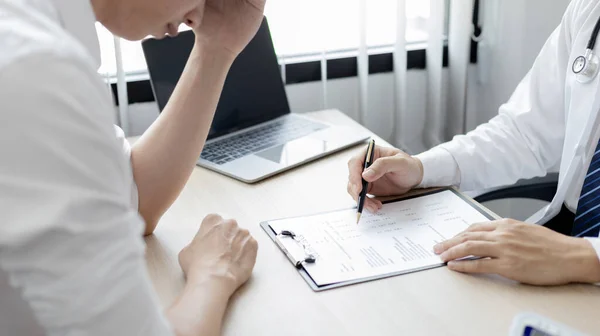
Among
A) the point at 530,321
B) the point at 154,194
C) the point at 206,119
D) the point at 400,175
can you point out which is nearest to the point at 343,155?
the point at 400,175

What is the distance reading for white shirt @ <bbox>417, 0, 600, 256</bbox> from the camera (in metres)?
1.27

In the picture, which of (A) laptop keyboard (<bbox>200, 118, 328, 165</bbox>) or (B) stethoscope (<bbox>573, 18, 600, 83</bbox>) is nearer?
(B) stethoscope (<bbox>573, 18, 600, 83</bbox>)

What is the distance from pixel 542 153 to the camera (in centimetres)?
139

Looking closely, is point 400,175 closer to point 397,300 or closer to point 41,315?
point 397,300

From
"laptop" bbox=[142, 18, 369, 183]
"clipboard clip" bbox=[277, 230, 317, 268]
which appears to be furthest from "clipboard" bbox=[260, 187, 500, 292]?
"laptop" bbox=[142, 18, 369, 183]

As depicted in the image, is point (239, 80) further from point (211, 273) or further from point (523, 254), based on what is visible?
point (523, 254)

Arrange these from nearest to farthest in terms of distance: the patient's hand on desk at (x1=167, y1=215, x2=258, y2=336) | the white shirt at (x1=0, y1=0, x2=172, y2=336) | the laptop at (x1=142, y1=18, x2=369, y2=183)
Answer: the white shirt at (x1=0, y1=0, x2=172, y2=336) → the patient's hand on desk at (x1=167, y1=215, x2=258, y2=336) → the laptop at (x1=142, y1=18, x2=369, y2=183)

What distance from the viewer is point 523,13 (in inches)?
72.7

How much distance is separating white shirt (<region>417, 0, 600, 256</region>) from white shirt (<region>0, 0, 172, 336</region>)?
2.58 feet

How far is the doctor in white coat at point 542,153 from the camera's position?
3.80ft

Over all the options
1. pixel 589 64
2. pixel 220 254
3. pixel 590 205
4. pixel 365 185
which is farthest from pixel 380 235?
pixel 589 64

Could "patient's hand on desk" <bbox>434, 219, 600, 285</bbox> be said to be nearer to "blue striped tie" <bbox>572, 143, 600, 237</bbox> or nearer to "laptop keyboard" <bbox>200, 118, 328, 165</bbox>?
"blue striped tie" <bbox>572, 143, 600, 237</bbox>

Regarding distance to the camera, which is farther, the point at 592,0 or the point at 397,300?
the point at 592,0

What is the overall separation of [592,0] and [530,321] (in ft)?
2.60
